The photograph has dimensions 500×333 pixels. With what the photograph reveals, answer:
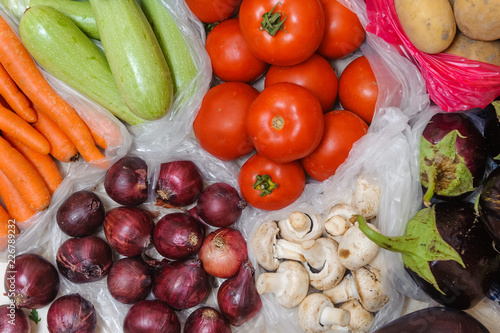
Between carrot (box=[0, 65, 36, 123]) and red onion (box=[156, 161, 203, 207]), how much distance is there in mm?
400

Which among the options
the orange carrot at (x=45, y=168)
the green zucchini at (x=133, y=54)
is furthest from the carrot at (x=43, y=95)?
the green zucchini at (x=133, y=54)

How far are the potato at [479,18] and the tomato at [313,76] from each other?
308 millimetres

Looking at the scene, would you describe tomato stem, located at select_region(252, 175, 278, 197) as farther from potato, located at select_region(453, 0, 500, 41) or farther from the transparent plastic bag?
potato, located at select_region(453, 0, 500, 41)

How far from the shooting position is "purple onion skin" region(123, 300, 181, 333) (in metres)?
1.02

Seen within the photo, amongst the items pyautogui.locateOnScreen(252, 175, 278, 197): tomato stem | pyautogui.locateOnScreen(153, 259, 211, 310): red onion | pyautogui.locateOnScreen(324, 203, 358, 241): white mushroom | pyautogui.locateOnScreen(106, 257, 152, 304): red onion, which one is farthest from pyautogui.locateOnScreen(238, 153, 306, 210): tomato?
pyautogui.locateOnScreen(106, 257, 152, 304): red onion

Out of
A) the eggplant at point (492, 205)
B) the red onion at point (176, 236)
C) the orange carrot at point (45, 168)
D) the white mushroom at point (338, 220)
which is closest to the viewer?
the eggplant at point (492, 205)

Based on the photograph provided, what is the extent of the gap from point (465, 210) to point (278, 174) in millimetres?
411

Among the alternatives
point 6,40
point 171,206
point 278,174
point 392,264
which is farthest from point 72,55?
point 392,264

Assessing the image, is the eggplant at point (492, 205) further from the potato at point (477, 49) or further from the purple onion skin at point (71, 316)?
the purple onion skin at point (71, 316)

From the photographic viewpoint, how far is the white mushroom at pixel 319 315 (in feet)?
2.98

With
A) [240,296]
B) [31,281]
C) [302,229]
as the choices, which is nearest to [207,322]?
[240,296]

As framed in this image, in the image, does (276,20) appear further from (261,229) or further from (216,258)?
(216,258)

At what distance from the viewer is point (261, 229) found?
102 cm

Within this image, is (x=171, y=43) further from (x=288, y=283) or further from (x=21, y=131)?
(x=288, y=283)
